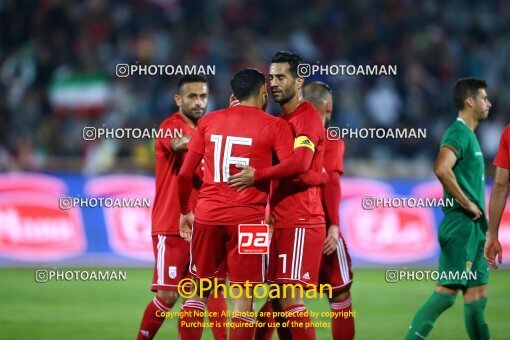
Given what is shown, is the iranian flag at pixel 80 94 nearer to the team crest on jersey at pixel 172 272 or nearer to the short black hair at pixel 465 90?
the team crest on jersey at pixel 172 272

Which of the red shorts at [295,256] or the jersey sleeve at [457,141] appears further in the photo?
the jersey sleeve at [457,141]

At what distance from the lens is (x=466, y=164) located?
8.12m

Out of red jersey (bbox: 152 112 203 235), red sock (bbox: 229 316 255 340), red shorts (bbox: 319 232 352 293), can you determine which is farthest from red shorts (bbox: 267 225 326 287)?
red jersey (bbox: 152 112 203 235)

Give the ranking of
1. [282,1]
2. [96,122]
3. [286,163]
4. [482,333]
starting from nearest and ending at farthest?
[286,163]
[482,333]
[96,122]
[282,1]

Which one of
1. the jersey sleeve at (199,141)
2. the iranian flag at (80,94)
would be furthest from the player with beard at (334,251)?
the iranian flag at (80,94)

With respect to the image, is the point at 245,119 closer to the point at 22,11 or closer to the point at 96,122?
the point at 96,122

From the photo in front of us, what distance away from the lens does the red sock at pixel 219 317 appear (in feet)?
27.9

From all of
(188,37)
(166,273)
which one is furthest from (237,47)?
(166,273)

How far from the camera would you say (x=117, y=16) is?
20.8 metres

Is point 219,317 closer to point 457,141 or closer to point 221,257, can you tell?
point 221,257

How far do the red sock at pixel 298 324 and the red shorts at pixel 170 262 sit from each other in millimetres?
1307

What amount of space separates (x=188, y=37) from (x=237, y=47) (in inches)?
44.3

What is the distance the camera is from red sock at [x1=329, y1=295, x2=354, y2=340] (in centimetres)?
834

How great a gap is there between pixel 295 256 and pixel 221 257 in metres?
0.58
